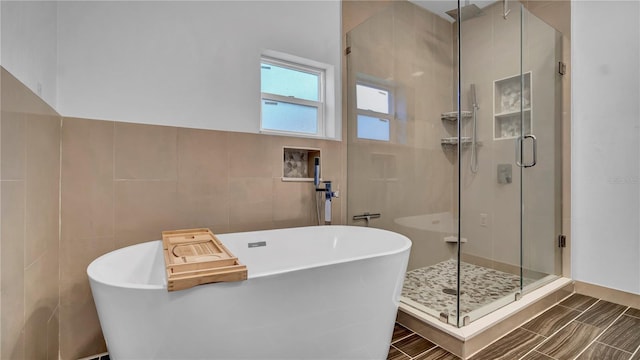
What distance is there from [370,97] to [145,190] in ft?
5.93

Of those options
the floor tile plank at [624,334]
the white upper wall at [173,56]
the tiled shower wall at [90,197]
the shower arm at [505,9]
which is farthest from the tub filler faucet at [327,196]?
the shower arm at [505,9]

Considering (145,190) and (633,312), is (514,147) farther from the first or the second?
(145,190)

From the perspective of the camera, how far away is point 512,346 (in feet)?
5.20

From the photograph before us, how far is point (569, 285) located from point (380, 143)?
195cm

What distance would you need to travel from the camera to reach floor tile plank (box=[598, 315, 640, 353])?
5.29 ft

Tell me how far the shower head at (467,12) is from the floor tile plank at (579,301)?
229 centimetres

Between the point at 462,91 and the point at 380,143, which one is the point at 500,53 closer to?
the point at 462,91

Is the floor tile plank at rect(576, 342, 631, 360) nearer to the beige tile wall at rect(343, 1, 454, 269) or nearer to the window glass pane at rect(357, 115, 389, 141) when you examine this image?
the beige tile wall at rect(343, 1, 454, 269)

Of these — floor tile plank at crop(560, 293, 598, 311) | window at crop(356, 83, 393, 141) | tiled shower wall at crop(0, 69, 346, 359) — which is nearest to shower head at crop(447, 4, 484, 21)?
window at crop(356, 83, 393, 141)

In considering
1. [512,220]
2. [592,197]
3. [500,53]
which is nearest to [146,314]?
[512,220]

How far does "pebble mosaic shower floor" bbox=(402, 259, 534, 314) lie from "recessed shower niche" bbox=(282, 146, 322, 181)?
1.16 metres

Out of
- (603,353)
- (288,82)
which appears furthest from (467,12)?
(603,353)

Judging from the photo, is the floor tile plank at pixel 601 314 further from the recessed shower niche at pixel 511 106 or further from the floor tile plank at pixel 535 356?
the recessed shower niche at pixel 511 106

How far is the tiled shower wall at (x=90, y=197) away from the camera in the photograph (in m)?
0.96
